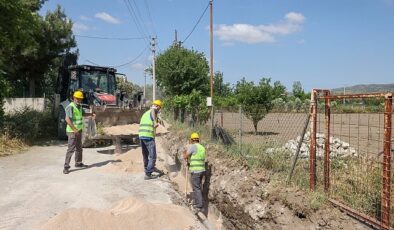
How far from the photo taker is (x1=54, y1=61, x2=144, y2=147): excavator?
571 inches

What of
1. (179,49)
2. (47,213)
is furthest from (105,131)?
(179,49)

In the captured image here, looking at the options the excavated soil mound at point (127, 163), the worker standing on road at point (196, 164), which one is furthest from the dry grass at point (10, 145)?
the worker standing on road at point (196, 164)

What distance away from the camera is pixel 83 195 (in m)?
8.33

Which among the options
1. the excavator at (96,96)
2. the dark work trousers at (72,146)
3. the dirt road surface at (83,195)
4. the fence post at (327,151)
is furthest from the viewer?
the excavator at (96,96)

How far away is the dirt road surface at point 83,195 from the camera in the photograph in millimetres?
6711

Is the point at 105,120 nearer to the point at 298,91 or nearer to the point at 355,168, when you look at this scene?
the point at 355,168

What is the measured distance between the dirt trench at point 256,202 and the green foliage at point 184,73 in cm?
2077

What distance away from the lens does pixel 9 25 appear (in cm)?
1484

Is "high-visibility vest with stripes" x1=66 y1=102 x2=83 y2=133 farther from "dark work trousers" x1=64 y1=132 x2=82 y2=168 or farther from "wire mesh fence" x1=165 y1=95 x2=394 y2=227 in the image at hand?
"wire mesh fence" x1=165 y1=95 x2=394 y2=227

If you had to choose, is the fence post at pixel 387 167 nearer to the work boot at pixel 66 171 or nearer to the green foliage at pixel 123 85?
the work boot at pixel 66 171

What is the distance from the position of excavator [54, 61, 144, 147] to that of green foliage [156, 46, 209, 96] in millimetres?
14549

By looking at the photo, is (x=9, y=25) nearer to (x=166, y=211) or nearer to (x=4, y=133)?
(x=4, y=133)

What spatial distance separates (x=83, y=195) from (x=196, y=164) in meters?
2.48

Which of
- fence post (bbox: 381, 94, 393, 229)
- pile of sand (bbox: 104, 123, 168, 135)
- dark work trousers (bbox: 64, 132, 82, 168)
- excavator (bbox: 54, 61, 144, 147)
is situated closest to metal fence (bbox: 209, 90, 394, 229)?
fence post (bbox: 381, 94, 393, 229)
